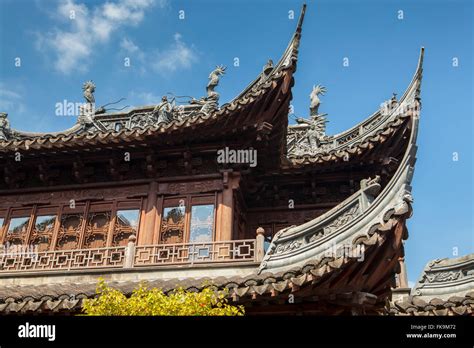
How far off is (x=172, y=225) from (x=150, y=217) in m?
0.55

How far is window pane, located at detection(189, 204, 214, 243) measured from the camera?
11141 millimetres

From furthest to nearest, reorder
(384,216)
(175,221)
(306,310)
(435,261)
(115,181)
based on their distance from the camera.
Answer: (115,181), (175,221), (435,261), (306,310), (384,216)

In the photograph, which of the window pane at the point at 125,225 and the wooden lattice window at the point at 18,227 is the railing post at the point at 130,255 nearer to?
the window pane at the point at 125,225

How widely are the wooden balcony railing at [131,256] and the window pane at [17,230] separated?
1.90ft

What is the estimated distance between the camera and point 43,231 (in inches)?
479

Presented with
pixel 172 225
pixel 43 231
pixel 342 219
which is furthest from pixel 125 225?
pixel 342 219

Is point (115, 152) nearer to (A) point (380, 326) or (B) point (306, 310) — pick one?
(B) point (306, 310)

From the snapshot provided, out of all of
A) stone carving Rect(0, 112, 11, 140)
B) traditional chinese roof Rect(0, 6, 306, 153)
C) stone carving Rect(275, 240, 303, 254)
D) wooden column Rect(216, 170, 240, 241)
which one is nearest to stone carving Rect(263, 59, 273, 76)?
traditional chinese roof Rect(0, 6, 306, 153)

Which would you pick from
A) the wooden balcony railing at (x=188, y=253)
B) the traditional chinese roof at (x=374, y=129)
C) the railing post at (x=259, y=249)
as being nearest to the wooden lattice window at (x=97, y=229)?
the wooden balcony railing at (x=188, y=253)

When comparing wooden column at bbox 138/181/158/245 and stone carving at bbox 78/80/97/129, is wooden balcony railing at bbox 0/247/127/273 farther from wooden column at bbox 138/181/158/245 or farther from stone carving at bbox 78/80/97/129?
stone carving at bbox 78/80/97/129

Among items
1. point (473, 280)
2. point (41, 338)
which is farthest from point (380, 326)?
point (473, 280)

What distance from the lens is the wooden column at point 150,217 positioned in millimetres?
11320

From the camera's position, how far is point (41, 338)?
233 inches

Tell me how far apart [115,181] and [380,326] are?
26.4ft
